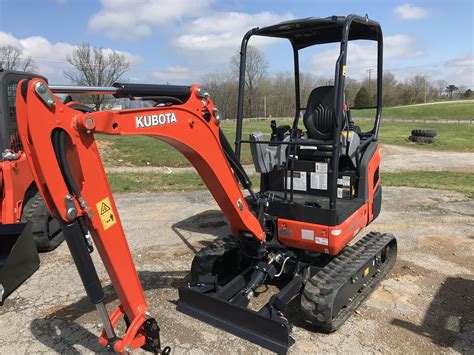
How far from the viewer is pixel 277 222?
176 inches

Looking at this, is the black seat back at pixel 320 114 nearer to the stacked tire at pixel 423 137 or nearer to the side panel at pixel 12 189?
the side panel at pixel 12 189

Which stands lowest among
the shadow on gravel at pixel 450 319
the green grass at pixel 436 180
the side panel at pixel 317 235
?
the shadow on gravel at pixel 450 319

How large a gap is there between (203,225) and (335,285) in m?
3.73

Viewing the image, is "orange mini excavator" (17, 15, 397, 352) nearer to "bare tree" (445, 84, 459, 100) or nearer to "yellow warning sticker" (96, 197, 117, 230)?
"yellow warning sticker" (96, 197, 117, 230)

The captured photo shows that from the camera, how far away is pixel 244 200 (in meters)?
4.10

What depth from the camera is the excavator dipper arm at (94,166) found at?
2.52 meters

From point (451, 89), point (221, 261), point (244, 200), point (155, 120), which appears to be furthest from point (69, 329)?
point (451, 89)

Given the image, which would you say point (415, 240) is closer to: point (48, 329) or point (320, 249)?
point (320, 249)

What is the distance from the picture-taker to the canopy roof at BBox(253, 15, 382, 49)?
452cm

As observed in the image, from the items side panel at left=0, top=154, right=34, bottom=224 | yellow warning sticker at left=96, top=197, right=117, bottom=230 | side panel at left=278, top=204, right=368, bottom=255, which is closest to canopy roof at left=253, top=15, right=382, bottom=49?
side panel at left=278, top=204, right=368, bottom=255

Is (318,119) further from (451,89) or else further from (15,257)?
(451,89)

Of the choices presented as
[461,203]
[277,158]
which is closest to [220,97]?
[461,203]

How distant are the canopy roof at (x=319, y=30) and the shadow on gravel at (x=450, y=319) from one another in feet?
10.1

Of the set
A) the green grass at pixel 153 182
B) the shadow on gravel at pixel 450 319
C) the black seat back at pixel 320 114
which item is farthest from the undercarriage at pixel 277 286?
the green grass at pixel 153 182
